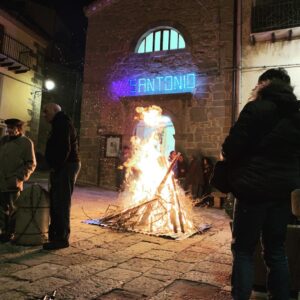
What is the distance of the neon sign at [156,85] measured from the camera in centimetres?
1304

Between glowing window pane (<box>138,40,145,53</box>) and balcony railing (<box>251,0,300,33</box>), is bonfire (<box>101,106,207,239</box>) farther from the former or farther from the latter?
glowing window pane (<box>138,40,145,53</box>)

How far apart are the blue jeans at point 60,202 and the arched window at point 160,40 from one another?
9978 mm

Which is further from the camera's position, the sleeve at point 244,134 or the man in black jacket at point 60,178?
the man in black jacket at point 60,178

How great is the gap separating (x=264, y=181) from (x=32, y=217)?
3521 mm

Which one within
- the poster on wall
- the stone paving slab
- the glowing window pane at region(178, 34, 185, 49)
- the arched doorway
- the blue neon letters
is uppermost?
the glowing window pane at region(178, 34, 185, 49)

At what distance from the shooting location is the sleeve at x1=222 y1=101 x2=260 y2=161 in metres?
2.48

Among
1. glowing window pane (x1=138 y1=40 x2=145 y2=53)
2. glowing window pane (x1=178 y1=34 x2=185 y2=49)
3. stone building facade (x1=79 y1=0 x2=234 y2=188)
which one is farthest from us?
glowing window pane (x1=138 y1=40 x2=145 y2=53)

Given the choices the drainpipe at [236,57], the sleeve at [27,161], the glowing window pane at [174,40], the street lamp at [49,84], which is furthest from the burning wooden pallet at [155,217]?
the street lamp at [49,84]

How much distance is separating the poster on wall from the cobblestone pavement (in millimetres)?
8134

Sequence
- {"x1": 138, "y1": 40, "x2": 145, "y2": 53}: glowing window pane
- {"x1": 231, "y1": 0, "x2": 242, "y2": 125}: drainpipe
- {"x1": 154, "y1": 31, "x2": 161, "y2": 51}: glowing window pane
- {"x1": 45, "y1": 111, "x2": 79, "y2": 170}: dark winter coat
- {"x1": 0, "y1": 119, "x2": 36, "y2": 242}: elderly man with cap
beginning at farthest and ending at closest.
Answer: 1. {"x1": 138, "y1": 40, "x2": 145, "y2": 53}: glowing window pane
2. {"x1": 154, "y1": 31, "x2": 161, "y2": 51}: glowing window pane
3. {"x1": 231, "y1": 0, "x2": 242, "y2": 125}: drainpipe
4. {"x1": 0, "y1": 119, "x2": 36, "y2": 242}: elderly man with cap
5. {"x1": 45, "y1": 111, "x2": 79, "y2": 170}: dark winter coat

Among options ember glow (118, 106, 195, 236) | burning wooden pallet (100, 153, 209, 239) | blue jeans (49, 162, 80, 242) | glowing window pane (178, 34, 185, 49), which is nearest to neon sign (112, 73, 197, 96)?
glowing window pane (178, 34, 185, 49)

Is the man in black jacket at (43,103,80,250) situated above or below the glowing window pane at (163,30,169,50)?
below

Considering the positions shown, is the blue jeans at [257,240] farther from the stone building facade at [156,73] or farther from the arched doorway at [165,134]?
the arched doorway at [165,134]

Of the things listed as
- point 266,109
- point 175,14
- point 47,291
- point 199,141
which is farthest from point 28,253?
point 175,14
